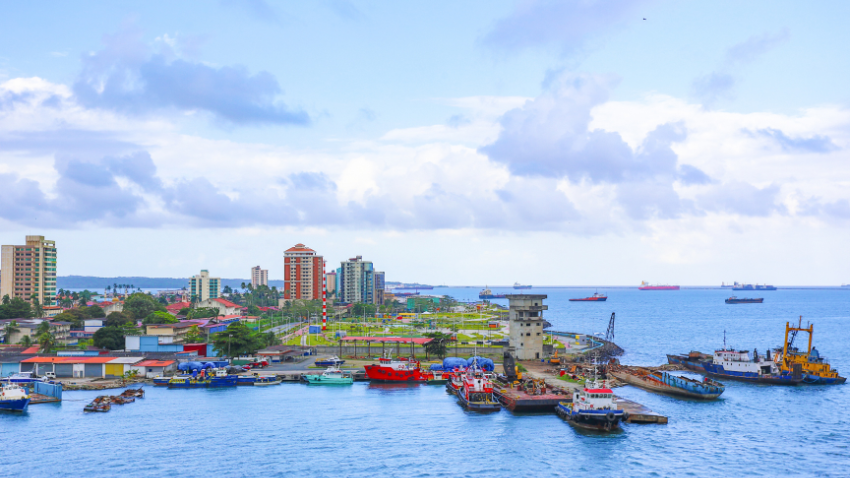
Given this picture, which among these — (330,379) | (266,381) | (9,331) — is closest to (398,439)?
(330,379)

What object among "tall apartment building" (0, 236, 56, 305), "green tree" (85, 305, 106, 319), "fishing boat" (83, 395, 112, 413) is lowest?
"fishing boat" (83, 395, 112, 413)

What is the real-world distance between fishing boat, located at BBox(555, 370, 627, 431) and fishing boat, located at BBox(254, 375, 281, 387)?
40.2 meters

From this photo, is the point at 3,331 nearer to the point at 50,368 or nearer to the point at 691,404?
the point at 50,368

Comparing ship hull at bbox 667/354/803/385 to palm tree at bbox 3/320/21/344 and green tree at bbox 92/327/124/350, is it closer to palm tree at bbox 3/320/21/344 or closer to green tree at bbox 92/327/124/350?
green tree at bbox 92/327/124/350

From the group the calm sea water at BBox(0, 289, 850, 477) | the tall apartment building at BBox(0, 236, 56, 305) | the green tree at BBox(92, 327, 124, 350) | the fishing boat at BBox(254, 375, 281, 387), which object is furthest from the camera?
the tall apartment building at BBox(0, 236, 56, 305)

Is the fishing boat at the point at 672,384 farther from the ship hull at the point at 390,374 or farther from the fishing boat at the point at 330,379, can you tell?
the fishing boat at the point at 330,379

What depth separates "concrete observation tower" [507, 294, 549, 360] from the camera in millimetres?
100375

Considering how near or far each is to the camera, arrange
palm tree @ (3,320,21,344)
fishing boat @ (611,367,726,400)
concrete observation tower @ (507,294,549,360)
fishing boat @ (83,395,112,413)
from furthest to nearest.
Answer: palm tree @ (3,320,21,344) < concrete observation tower @ (507,294,549,360) < fishing boat @ (611,367,726,400) < fishing boat @ (83,395,112,413)

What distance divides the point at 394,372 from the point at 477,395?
1898cm

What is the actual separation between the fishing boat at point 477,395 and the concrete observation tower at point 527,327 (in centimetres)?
2728

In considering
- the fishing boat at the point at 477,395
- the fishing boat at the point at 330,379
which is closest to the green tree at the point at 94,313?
the fishing boat at the point at 330,379

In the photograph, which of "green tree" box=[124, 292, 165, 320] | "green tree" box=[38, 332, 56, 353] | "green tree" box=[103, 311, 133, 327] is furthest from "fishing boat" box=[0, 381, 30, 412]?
"green tree" box=[124, 292, 165, 320]

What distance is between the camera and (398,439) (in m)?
56.3

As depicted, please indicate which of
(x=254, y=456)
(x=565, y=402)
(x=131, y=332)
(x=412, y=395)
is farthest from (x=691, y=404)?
(x=131, y=332)
